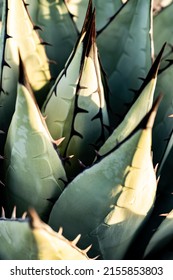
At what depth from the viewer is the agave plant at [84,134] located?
32.8 inches

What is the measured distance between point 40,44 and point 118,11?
0.18m

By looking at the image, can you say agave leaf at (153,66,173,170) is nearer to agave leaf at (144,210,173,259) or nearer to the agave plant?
the agave plant

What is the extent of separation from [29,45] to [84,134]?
21 cm

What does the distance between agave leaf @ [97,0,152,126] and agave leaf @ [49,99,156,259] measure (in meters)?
0.27

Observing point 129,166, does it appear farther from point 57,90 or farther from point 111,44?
point 111,44

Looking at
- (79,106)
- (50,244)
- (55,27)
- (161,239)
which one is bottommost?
(161,239)

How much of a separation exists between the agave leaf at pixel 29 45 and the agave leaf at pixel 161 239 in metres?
0.36

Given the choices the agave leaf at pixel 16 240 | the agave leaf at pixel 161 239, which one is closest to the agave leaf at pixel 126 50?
the agave leaf at pixel 161 239

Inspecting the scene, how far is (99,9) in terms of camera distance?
1.19m

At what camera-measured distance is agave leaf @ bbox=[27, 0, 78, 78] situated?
3.67 ft

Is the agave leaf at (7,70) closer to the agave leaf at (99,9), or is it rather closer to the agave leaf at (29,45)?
the agave leaf at (29,45)

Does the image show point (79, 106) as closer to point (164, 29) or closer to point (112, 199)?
point (112, 199)

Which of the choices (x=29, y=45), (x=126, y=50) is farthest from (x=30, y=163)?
(x=126, y=50)

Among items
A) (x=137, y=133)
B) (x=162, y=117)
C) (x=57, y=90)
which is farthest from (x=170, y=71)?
(x=137, y=133)
